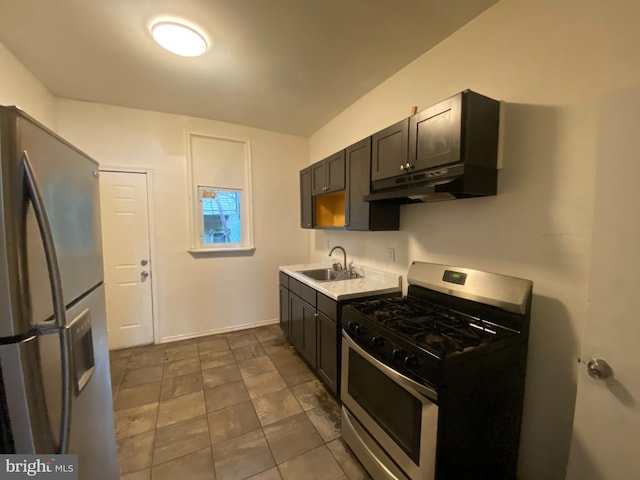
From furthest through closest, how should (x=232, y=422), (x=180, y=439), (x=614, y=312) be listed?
1. (x=232, y=422)
2. (x=180, y=439)
3. (x=614, y=312)

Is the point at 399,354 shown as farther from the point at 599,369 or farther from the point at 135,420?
the point at 135,420

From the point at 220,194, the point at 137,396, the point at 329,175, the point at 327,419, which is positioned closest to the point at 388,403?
the point at 327,419

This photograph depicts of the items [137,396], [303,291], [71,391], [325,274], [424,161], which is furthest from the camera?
[325,274]

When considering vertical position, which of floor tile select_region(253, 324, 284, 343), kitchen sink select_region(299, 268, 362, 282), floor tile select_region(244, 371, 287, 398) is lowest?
floor tile select_region(244, 371, 287, 398)

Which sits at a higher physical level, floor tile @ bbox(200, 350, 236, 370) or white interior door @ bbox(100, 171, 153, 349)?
white interior door @ bbox(100, 171, 153, 349)

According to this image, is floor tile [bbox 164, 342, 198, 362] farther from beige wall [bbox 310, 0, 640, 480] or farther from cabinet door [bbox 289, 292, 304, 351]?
beige wall [bbox 310, 0, 640, 480]

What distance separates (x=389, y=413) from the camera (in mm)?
1397

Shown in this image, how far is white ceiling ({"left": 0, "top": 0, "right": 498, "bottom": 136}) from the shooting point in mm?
1569

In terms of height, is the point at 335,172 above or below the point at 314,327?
above

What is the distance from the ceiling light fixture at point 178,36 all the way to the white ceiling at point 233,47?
64 millimetres

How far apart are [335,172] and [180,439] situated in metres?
2.49

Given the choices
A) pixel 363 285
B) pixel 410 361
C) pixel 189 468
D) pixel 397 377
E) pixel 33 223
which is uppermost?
pixel 33 223

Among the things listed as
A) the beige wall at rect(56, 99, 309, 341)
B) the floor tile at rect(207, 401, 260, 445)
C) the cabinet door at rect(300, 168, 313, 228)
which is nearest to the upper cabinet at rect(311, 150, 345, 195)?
the cabinet door at rect(300, 168, 313, 228)

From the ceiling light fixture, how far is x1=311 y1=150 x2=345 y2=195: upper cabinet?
53.4 inches
